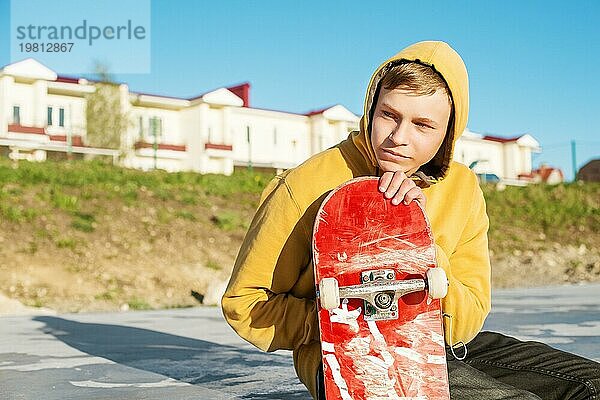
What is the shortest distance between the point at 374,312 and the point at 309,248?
21 centimetres

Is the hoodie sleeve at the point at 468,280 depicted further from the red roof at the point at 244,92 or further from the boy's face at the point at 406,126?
the red roof at the point at 244,92

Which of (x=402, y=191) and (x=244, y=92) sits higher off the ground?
(x=244, y=92)

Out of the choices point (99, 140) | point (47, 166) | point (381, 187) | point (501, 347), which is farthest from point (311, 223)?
point (99, 140)

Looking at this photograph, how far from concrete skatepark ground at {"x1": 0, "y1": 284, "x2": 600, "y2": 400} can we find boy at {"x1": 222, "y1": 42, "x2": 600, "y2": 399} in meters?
0.87

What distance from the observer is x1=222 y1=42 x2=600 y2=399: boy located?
1448 mm

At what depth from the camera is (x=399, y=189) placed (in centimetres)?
140

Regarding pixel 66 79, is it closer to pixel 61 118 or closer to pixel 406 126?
pixel 61 118

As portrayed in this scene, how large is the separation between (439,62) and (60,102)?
904 inches

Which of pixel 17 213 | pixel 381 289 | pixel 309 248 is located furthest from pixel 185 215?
pixel 381 289

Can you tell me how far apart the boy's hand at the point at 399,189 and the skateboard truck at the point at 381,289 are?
0.47 feet

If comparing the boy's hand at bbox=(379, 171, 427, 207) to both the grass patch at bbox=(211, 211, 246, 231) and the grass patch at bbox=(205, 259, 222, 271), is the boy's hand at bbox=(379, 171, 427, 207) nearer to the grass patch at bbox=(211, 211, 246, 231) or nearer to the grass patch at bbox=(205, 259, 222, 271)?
the grass patch at bbox=(205, 259, 222, 271)

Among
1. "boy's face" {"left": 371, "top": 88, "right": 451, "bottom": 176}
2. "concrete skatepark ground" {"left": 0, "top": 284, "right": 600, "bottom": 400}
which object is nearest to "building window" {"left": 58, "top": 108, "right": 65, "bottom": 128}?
"concrete skatepark ground" {"left": 0, "top": 284, "right": 600, "bottom": 400}

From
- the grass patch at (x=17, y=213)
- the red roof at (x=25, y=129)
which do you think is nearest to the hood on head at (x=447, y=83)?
the grass patch at (x=17, y=213)

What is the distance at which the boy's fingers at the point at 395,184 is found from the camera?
4.56 ft
